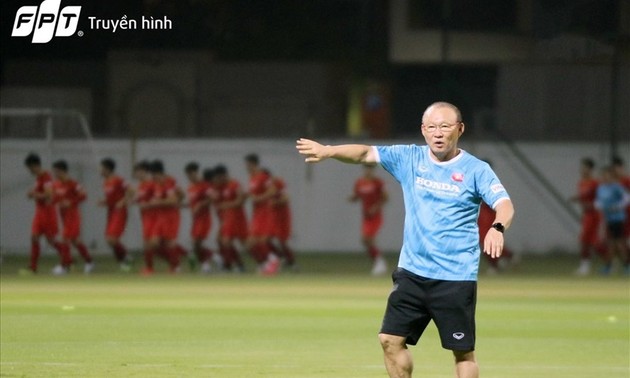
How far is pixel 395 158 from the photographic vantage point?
398 inches

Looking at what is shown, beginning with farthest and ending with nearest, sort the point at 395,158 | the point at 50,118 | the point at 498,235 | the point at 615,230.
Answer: the point at 50,118 → the point at 615,230 → the point at 395,158 → the point at 498,235

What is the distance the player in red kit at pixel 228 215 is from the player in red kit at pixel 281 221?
1.98 ft

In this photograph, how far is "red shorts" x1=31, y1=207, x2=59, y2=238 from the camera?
2792 centimetres

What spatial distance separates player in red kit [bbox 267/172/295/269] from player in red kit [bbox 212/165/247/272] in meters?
0.60

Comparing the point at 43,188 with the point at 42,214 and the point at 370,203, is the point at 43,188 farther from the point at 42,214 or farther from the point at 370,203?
the point at 370,203

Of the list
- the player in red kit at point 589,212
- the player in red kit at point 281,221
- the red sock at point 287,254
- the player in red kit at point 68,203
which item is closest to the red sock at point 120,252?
the player in red kit at point 68,203

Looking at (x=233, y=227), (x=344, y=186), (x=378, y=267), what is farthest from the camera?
(x=344, y=186)

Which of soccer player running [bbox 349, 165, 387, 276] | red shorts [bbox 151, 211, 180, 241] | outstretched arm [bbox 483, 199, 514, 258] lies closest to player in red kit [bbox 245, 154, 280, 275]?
red shorts [bbox 151, 211, 180, 241]

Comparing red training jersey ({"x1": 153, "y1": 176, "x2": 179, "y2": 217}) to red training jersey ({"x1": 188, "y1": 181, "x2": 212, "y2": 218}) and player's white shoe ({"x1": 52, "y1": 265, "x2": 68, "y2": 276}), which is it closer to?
red training jersey ({"x1": 188, "y1": 181, "x2": 212, "y2": 218})

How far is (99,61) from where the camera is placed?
39312mm

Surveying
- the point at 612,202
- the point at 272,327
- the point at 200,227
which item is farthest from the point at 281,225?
the point at 272,327

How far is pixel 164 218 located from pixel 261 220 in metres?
1.97

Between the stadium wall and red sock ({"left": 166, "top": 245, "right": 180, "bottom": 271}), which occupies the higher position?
the stadium wall

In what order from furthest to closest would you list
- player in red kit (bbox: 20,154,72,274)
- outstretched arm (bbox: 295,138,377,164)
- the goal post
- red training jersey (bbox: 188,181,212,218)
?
the goal post, red training jersey (bbox: 188,181,212,218), player in red kit (bbox: 20,154,72,274), outstretched arm (bbox: 295,138,377,164)
